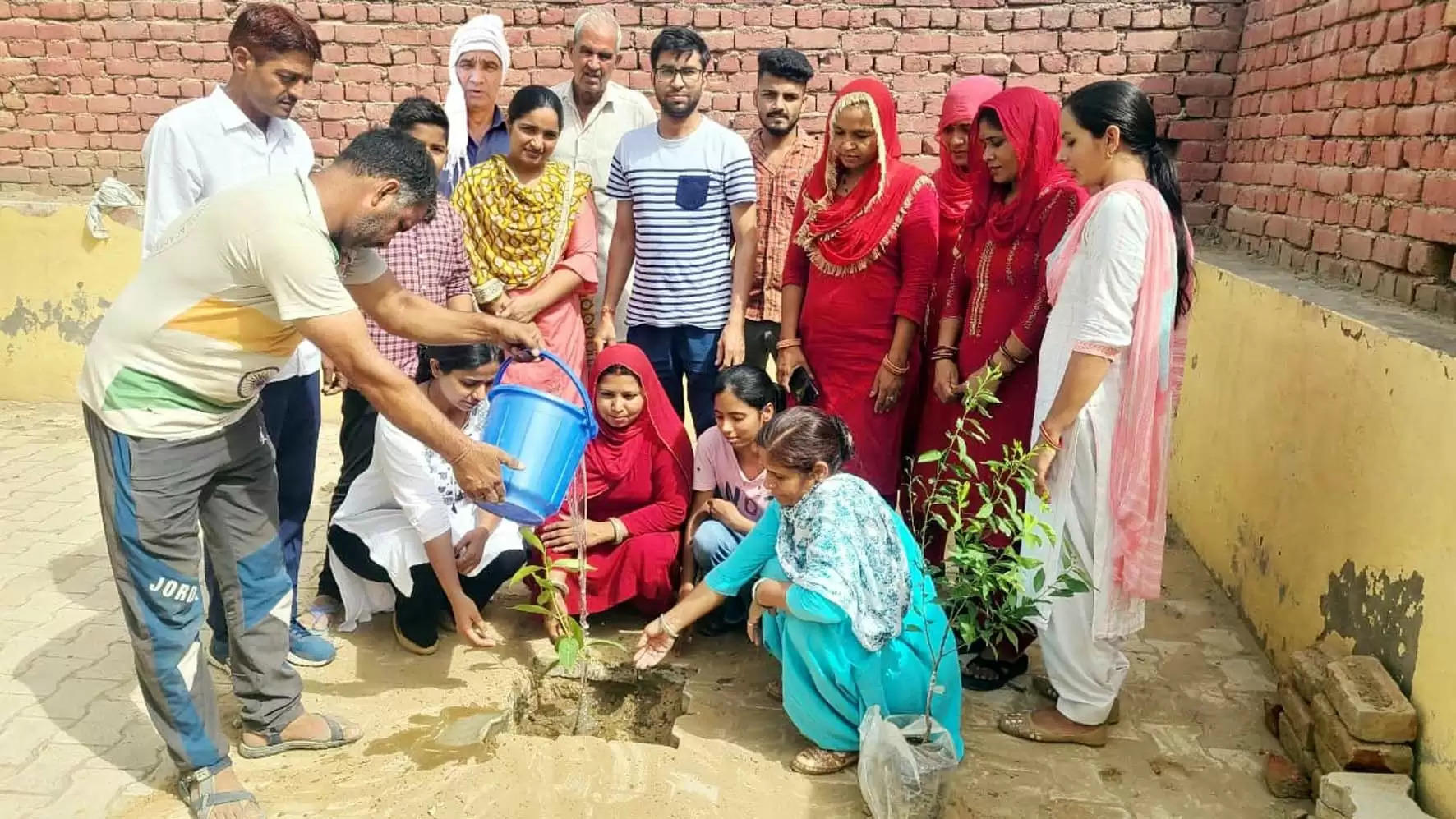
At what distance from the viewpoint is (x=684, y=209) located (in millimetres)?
4156

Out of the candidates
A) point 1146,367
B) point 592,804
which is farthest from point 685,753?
point 1146,367

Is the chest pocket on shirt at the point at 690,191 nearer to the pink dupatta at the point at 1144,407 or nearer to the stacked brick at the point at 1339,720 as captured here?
the pink dupatta at the point at 1144,407

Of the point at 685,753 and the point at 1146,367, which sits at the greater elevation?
the point at 1146,367

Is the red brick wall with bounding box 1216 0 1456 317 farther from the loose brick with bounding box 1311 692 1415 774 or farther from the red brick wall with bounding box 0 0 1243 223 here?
the loose brick with bounding box 1311 692 1415 774

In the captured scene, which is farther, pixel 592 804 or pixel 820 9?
pixel 820 9

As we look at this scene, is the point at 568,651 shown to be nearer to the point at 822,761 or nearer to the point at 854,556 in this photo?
the point at 822,761

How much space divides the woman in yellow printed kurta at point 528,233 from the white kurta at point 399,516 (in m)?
0.43

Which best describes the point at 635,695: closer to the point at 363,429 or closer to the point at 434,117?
the point at 363,429

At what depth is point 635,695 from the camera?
3674 millimetres

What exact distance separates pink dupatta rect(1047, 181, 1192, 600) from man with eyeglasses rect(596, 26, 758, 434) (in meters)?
1.47

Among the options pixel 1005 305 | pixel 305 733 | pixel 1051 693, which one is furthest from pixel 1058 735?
pixel 305 733

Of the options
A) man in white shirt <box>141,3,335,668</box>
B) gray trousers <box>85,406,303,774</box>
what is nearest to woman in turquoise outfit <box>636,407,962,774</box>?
gray trousers <box>85,406,303,774</box>

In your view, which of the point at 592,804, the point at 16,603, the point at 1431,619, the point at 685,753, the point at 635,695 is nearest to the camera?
the point at 1431,619

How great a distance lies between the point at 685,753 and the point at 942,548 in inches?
48.3
